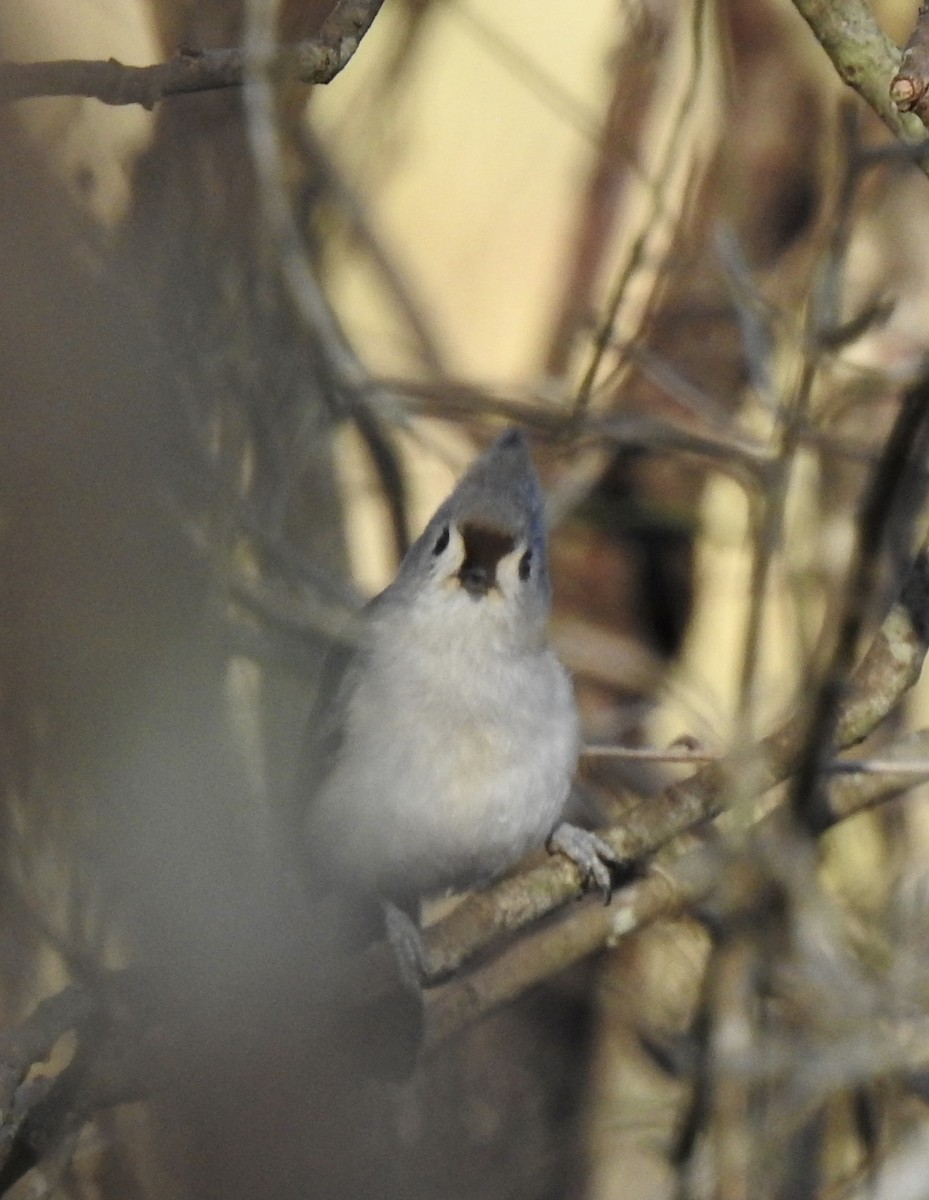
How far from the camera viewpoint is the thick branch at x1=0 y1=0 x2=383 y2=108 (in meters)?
1.51

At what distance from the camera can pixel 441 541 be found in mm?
2561

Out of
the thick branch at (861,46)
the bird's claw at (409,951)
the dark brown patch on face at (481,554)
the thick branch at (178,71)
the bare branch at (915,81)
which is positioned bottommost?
the bird's claw at (409,951)

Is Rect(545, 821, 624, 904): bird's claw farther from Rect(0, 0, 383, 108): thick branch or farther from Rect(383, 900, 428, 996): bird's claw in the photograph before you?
Rect(0, 0, 383, 108): thick branch

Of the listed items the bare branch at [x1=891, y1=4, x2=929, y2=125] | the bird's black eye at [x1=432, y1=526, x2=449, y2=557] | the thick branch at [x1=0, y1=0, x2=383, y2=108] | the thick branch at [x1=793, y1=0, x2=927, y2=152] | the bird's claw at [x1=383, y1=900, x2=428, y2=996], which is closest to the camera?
the thick branch at [x1=0, y1=0, x2=383, y2=108]

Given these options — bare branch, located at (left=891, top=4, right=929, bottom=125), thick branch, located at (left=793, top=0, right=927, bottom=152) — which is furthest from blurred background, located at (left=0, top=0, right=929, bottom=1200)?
bare branch, located at (left=891, top=4, right=929, bottom=125)

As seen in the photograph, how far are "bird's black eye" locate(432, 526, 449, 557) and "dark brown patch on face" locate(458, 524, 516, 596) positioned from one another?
49mm

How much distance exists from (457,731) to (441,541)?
13.1 inches

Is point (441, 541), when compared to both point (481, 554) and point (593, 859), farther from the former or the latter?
point (593, 859)

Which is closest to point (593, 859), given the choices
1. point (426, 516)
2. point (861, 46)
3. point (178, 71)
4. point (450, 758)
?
point (450, 758)

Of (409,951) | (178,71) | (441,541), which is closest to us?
(178,71)

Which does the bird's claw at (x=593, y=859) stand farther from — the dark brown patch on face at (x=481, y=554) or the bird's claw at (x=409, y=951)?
the dark brown patch on face at (x=481, y=554)

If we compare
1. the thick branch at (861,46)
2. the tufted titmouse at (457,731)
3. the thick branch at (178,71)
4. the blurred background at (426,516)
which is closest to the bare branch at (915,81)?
the blurred background at (426,516)

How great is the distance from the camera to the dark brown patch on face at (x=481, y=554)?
8.14 ft

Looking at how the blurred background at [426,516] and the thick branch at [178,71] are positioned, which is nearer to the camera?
the thick branch at [178,71]
